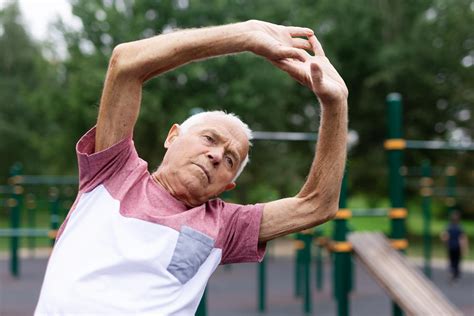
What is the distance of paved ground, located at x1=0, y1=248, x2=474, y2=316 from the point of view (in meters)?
8.80

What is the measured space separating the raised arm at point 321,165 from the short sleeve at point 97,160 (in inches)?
14.6

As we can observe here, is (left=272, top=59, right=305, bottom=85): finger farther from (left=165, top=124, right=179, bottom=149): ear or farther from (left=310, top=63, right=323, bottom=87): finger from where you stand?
(left=165, top=124, right=179, bottom=149): ear

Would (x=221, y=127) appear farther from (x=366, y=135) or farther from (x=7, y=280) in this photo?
(x=366, y=135)

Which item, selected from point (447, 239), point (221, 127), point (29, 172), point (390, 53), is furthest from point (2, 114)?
point (221, 127)

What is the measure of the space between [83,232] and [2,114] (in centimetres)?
2559

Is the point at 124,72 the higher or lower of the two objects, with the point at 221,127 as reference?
higher

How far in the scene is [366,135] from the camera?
18.6 m

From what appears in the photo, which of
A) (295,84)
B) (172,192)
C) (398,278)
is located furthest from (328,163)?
(295,84)

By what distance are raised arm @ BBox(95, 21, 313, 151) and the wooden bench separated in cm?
302

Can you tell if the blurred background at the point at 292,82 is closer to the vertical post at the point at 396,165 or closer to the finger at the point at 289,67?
the vertical post at the point at 396,165

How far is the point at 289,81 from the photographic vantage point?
16969 millimetres

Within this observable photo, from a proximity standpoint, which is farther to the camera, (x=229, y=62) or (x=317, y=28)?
(x=317, y=28)

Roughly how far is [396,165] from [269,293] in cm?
529

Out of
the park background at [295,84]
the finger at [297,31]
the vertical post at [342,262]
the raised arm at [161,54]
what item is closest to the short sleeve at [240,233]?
the raised arm at [161,54]
